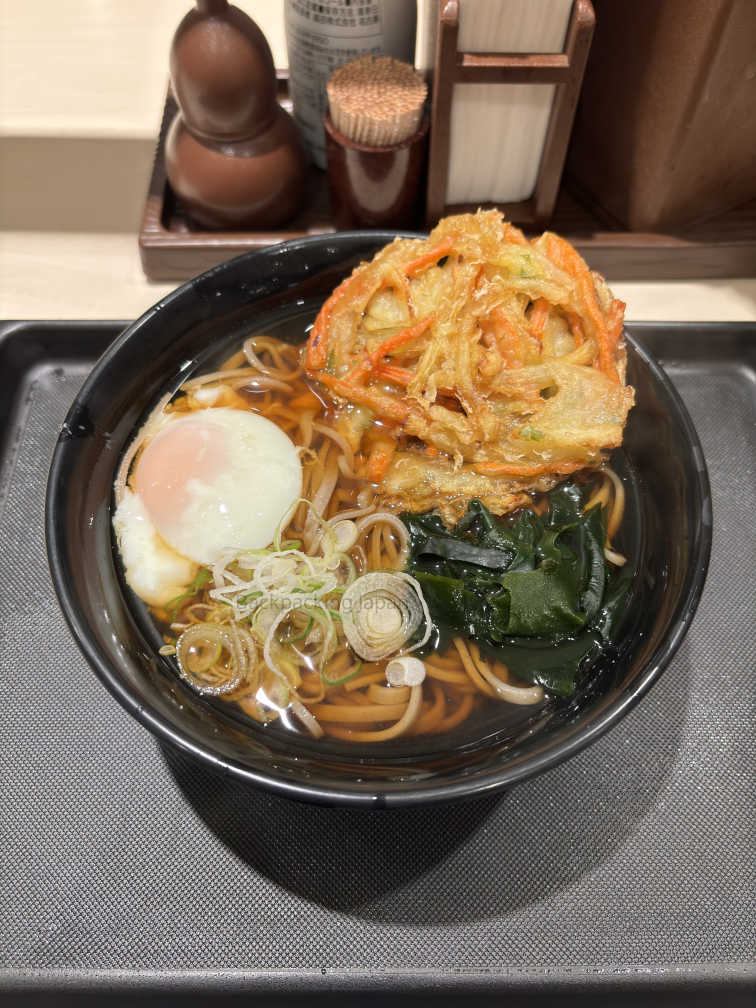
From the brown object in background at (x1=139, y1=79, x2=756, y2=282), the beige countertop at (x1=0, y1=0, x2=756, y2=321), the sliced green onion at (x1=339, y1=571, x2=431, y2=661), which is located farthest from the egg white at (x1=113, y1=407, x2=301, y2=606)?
the beige countertop at (x1=0, y1=0, x2=756, y2=321)

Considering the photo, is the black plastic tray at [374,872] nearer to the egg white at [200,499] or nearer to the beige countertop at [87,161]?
the egg white at [200,499]

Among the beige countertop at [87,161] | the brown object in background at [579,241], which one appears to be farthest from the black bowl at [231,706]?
the beige countertop at [87,161]

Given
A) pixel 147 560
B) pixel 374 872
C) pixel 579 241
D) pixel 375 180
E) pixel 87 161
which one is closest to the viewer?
pixel 374 872

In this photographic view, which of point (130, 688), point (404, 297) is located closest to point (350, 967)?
point (130, 688)

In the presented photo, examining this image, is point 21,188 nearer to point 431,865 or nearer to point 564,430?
point 564,430

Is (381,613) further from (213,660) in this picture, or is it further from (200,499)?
(200,499)

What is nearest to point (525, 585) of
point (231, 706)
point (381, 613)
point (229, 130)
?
point (381, 613)
